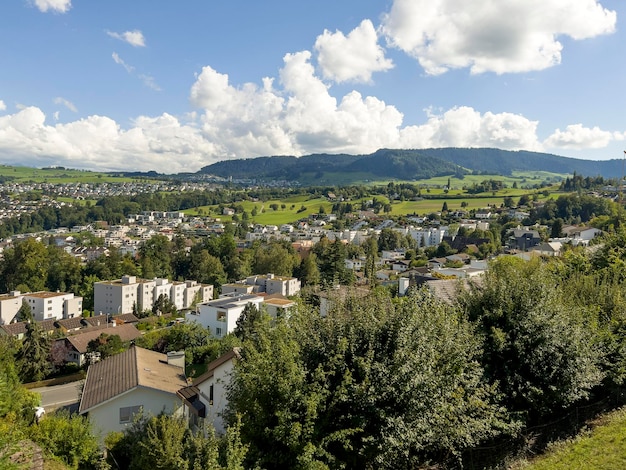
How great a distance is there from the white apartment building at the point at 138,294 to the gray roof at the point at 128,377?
37255 mm

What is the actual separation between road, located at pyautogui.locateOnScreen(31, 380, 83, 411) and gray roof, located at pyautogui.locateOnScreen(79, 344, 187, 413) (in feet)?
27.4

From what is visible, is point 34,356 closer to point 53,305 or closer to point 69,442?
point 53,305

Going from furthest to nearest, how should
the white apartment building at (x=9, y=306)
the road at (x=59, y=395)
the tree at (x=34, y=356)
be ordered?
the white apartment building at (x=9, y=306)
the tree at (x=34, y=356)
the road at (x=59, y=395)

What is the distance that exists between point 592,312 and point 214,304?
33.2m

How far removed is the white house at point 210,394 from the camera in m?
12.8

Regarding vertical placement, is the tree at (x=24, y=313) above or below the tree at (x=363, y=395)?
below

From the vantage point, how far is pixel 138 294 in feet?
181

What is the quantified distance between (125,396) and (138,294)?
43204mm

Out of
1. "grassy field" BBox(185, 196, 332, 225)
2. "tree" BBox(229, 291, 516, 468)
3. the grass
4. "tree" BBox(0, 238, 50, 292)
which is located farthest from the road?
"grassy field" BBox(185, 196, 332, 225)

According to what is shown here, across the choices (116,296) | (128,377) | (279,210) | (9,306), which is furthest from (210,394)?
(279,210)

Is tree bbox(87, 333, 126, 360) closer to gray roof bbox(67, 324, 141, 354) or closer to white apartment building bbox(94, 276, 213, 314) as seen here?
gray roof bbox(67, 324, 141, 354)

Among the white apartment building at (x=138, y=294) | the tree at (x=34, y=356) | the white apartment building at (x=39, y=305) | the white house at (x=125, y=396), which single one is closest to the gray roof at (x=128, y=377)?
the white house at (x=125, y=396)

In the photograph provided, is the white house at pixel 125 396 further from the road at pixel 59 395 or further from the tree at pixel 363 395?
the road at pixel 59 395

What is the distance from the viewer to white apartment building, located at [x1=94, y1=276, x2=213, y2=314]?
53.8m
